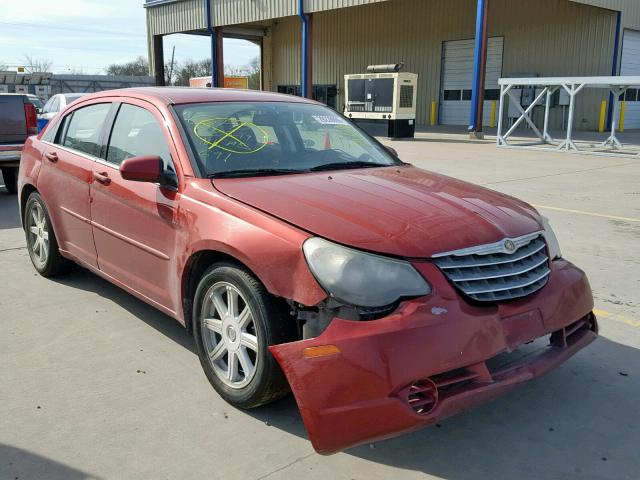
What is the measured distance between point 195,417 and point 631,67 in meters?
27.8

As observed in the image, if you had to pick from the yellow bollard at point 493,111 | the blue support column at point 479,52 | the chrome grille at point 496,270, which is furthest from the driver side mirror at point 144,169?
the yellow bollard at point 493,111

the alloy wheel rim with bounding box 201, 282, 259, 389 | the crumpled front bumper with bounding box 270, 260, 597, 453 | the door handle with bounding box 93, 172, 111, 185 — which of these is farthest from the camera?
the door handle with bounding box 93, 172, 111, 185

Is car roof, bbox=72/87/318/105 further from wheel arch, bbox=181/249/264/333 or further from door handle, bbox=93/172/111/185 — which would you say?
wheel arch, bbox=181/249/264/333

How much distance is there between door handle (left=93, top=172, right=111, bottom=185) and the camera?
162 inches

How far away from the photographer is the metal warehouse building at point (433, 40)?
25.0 m

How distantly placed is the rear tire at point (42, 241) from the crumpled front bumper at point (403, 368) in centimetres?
321

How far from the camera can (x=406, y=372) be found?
96.7 inches

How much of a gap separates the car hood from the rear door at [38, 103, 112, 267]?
5.02ft

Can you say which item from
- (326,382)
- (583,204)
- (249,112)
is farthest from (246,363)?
(583,204)

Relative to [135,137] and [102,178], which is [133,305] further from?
[135,137]

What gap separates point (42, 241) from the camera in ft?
17.3

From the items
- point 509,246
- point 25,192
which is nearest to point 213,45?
point 25,192

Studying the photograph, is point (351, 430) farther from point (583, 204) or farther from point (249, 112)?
point (583, 204)

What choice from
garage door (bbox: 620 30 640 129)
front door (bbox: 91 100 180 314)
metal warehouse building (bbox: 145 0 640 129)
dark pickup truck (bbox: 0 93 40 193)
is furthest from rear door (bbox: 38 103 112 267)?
garage door (bbox: 620 30 640 129)
